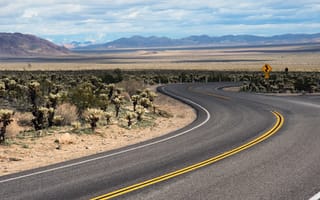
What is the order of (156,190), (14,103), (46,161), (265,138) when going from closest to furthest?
(156,190), (46,161), (265,138), (14,103)

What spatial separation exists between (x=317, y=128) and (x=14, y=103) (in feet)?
55.7

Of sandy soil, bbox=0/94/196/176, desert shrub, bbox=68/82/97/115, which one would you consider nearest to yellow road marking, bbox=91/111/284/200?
sandy soil, bbox=0/94/196/176

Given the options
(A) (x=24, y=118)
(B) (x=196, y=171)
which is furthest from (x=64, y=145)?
(A) (x=24, y=118)

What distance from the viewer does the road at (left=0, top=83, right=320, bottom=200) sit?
9195 mm

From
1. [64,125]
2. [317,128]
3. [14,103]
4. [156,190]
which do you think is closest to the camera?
[156,190]

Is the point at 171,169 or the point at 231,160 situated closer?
the point at 171,169

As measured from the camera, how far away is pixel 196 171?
435 inches

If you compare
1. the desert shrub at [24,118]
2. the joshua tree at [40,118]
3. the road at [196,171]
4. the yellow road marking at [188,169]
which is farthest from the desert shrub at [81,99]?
the yellow road marking at [188,169]

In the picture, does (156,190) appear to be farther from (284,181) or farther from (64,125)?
(64,125)

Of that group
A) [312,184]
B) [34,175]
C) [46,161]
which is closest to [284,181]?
[312,184]

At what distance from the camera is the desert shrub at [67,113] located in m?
21.5

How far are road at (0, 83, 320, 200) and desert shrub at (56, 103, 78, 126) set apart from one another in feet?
19.6

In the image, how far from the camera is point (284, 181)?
988 cm

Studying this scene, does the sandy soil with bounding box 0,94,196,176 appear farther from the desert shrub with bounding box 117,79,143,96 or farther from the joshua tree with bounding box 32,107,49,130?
the desert shrub with bounding box 117,79,143,96
